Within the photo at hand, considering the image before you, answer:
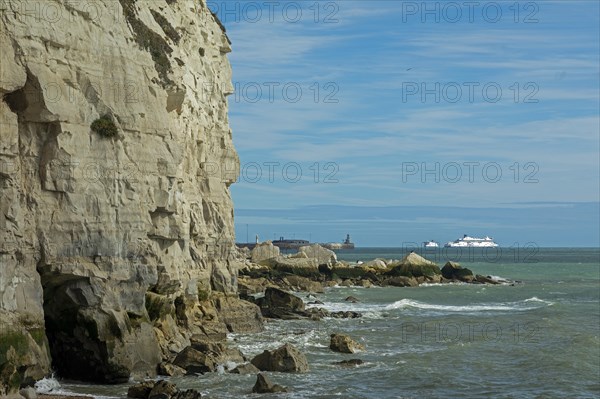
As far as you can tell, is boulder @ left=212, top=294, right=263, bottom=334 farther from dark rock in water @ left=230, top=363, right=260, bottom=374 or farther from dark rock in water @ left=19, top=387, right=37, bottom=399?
dark rock in water @ left=19, top=387, right=37, bottom=399

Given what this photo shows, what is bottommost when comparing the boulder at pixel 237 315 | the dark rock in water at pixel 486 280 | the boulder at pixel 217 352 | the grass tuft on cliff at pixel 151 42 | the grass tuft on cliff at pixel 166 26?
the boulder at pixel 217 352

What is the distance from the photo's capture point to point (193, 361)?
27469 millimetres

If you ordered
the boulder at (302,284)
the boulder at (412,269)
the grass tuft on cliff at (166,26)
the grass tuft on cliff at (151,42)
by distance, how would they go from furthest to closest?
the boulder at (412,269), the boulder at (302,284), the grass tuft on cliff at (166,26), the grass tuft on cliff at (151,42)

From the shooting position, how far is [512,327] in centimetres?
4541

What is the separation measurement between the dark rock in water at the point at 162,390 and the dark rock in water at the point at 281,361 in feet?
20.8

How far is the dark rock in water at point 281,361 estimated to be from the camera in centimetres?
2906

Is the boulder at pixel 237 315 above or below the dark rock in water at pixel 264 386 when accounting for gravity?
above

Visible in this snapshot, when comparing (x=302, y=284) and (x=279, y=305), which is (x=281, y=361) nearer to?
(x=279, y=305)

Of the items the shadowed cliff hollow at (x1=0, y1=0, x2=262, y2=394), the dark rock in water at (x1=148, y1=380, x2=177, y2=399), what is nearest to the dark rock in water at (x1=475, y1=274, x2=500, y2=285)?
the shadowed cliff hollow at (x1=0, y1=0, x2=262, y2=394)

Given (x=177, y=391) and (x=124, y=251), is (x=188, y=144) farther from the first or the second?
(x=177, y=391)

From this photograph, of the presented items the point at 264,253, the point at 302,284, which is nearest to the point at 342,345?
the point at 302,284

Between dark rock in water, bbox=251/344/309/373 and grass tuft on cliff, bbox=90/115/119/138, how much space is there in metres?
8.49

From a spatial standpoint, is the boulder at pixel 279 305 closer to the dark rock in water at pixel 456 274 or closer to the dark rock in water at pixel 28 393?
the dark rock in water at pixel 28 393

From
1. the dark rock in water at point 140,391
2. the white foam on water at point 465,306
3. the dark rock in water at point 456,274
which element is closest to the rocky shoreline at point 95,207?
the dark rock in water at point 140,391
